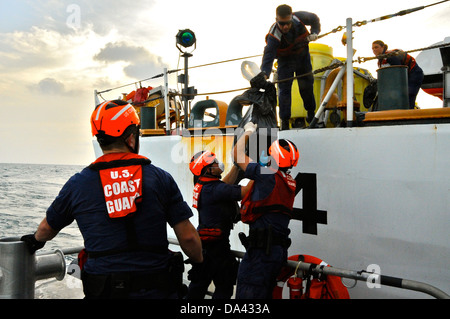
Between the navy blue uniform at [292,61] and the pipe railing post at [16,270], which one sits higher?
the navy blue uniform at [292,61]

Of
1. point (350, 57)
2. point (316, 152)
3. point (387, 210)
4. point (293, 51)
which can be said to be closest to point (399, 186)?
point (387, 210)

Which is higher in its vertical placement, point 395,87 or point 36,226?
point 395,87

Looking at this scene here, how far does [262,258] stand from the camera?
10.7 ft

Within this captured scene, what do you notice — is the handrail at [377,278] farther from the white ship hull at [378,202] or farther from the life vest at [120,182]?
the life vest at [120,182]

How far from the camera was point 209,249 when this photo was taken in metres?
3.87

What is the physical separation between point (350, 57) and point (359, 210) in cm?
137

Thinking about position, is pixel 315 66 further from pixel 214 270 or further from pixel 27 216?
pixel 27 216

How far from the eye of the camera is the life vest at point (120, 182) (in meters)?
2.13

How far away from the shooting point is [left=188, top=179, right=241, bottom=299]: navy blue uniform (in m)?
3.86

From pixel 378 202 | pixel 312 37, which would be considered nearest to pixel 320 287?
pixel 378 202

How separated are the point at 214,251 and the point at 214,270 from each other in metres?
0.18

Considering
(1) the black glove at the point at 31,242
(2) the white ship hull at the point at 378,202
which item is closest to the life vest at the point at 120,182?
(1) the black glove at the point at 31,242

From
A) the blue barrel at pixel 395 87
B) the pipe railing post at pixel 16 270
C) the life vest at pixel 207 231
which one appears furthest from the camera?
the life vest at pixel 207 231
